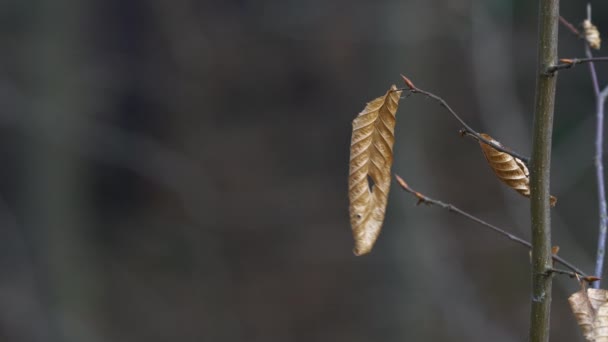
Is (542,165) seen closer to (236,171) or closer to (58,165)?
(58,165)

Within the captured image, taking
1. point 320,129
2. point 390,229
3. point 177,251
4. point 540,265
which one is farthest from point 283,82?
point 540,265

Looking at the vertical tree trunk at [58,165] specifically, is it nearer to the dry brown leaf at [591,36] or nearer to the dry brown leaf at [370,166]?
the dry brown leaf at [591,36]

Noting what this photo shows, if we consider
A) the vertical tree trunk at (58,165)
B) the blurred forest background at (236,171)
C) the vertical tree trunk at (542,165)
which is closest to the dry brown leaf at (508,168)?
the vertical tree trunk at (542,165)

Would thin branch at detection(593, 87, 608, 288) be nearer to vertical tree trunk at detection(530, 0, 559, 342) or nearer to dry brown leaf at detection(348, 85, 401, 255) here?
vertical tree trunk at detection(530, 0, 559, 342)

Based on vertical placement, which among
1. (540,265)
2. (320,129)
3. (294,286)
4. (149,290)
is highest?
(320,129)

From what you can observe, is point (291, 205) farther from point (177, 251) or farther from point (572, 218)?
point (572, 218)

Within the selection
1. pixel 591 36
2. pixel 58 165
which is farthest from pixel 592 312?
pixel 58 165
